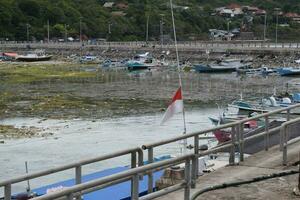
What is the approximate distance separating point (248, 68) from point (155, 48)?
1469 inches

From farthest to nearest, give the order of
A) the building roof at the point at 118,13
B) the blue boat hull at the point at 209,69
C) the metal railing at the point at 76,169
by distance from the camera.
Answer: the building roof at the point at 118,13, the blue boat hull at the point at 209,69, the metal railing at the point at 76,169

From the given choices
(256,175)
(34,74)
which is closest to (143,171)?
(256,175)

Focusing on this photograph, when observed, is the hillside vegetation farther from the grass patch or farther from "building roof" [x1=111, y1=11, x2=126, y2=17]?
the grass patch

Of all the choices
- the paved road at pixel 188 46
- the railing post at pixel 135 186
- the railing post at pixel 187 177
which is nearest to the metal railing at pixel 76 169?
the railing post at pixel 135 186

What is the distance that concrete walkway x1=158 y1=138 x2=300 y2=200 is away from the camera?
29.7 feet

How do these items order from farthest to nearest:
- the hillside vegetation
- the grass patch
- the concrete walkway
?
the hillside vegetation → the grass patch → the concrete walkway

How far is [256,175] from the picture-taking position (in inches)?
407

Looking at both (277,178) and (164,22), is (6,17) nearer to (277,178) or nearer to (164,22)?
(164,22)

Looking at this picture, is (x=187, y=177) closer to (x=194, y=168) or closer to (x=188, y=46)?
(x=194, y=168)

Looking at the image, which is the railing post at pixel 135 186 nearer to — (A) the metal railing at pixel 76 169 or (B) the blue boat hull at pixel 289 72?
(A) the metal railing at pixel 76 169

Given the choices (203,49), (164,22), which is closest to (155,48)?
(203,49)

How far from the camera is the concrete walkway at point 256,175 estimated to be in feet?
29.7

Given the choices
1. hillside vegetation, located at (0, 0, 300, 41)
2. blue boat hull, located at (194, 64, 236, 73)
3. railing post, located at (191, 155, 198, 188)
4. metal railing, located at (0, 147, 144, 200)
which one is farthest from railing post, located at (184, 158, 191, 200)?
hillside vegetation, located at (0, 0, 300, 41)

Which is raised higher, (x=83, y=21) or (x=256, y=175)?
(x=83, y=21)
